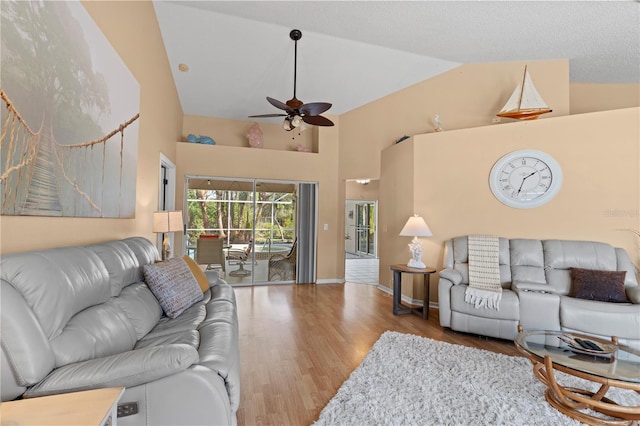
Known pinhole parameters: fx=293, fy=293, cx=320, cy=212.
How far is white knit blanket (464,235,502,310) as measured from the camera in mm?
3154

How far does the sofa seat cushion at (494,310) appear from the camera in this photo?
10.1 feet

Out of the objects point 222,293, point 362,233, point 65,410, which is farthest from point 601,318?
point 362,233

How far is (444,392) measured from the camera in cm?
213

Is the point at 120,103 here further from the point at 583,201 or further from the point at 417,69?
the point at 583,201

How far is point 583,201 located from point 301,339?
3.82 metres

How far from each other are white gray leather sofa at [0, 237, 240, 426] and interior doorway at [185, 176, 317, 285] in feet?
12.3

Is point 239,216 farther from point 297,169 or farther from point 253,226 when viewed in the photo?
point 297,169

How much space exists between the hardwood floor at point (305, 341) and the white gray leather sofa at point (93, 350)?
26.8 inches

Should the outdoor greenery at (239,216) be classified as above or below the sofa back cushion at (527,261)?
above

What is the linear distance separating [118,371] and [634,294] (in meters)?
4.31

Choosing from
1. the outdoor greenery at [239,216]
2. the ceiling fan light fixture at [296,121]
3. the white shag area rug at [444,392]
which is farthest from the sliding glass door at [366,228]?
the white shag area rug at [444,392]

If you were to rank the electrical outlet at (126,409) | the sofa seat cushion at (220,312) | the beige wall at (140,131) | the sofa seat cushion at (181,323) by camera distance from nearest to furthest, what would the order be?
the electrical outlet at (126,409) → the beige wall at (140,131) → the sofa seat cushion at (181,323) → the sofa seat cushion at (220,312)

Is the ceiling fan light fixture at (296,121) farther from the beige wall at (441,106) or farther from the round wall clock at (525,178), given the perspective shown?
the round wall clock at (525,178)

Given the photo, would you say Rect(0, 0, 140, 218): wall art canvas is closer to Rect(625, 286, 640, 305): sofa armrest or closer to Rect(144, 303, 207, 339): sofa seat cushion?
Rect(144, 303, 207, 339): sofa seat cushion
